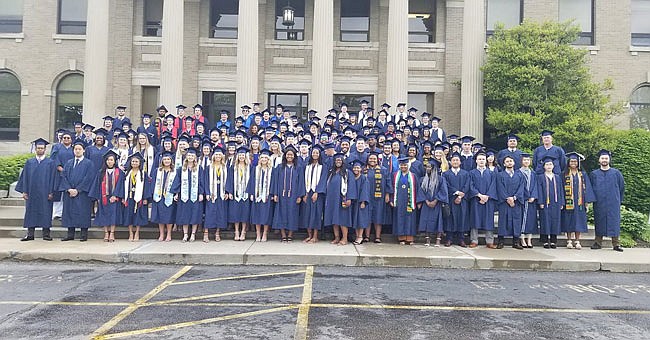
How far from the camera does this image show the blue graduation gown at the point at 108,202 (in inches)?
395

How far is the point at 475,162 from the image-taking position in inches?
429

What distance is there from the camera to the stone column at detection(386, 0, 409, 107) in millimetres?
18703

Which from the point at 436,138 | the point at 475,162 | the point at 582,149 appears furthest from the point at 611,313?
the point at 582,149

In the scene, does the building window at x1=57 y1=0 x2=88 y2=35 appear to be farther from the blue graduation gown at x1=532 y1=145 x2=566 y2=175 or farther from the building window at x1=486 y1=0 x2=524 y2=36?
the blue graduation gown at x1=532 y1=145 x2=566 y2=175

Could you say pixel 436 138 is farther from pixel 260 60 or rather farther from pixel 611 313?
pixel 260 60

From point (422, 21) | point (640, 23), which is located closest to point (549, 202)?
point (422, 21)

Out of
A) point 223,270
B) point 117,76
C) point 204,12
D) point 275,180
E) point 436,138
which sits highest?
point 204,12

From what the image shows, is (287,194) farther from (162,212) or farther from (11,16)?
(11,16)

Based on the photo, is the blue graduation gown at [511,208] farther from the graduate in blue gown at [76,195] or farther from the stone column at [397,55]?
the stone column at [397,55]

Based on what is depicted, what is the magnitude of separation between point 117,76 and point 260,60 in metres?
6.01

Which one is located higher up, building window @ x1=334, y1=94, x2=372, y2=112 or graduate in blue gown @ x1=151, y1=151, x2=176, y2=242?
building window @ x1=334, y1=94, x2=372, y2=112

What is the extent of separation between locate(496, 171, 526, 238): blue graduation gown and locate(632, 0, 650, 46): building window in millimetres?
16246

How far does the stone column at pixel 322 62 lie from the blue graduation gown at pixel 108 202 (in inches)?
378

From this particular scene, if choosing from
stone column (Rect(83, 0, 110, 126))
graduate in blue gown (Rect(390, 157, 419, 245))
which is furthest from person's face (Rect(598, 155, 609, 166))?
stone column (Rect(83, 0, 110, 126))
